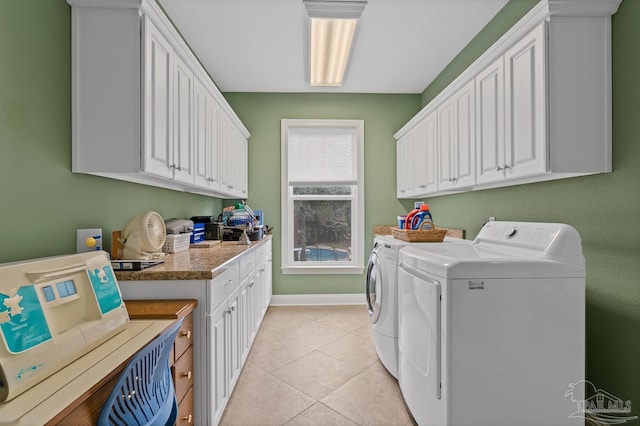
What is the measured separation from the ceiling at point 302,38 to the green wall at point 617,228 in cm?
130

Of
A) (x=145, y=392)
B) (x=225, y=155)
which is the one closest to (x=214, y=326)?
(x=145, y=392)

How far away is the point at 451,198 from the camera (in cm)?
335

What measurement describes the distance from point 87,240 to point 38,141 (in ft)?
1.73

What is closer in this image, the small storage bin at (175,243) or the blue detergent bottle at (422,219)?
the small storage bin at (175,243)

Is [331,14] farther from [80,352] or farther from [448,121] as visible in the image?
[80,352]

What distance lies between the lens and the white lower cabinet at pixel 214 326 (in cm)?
154

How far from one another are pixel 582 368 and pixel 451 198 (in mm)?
2137

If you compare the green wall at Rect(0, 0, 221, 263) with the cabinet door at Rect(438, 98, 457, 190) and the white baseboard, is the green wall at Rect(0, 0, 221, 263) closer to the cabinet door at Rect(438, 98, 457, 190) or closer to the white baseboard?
the cabinet door at Rect(438, 98, 457, 190)

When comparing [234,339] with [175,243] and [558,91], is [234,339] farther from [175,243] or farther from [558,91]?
[558,91]

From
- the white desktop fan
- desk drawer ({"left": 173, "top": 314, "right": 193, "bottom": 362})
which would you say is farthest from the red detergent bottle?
the white desktop fan

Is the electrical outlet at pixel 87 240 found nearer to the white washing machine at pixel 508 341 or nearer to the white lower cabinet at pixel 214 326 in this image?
the white lower cabinet at pixel 214 326

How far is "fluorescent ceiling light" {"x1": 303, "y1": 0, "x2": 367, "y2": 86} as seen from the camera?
223cm

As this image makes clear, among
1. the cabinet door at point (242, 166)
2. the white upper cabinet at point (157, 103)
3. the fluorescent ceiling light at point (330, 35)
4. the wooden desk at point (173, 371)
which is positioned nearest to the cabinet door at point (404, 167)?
the fluorescent ceiling light at point (330, 35)

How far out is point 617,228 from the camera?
1.57m
